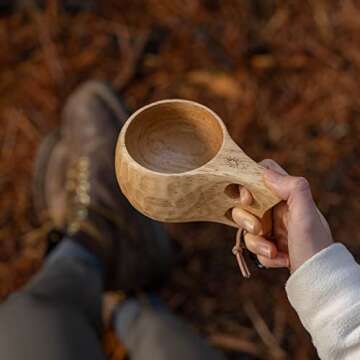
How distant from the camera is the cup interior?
65cm

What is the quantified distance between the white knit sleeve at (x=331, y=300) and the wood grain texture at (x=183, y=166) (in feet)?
0.25

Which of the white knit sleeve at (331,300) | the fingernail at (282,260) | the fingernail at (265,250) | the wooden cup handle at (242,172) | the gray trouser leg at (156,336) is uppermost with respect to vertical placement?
the wooden cup handle at (242,172)

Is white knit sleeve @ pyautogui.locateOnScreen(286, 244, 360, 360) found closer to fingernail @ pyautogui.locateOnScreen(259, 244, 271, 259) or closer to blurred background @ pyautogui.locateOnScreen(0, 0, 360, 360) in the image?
fingernail @ pyautogui.locateOnScreen(259, 244, 271, 259)

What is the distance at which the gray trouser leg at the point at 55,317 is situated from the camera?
899 millimetres

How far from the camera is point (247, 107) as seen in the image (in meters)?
1.29

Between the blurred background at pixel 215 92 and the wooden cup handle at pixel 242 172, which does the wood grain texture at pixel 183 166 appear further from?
the blurred background at pixel 215 92

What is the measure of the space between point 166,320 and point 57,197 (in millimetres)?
376

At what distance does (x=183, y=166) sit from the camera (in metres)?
0.67

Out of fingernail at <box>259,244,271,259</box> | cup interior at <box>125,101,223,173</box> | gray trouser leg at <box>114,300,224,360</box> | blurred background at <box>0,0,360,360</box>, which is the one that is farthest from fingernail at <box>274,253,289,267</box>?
blurred background at <box>0,0,360,360</box>

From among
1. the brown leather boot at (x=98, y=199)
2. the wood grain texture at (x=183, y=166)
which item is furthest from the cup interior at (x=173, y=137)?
the brown leather boot at (x=98, y=199)

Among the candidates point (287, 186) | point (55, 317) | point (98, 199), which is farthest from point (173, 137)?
point (98, 199)

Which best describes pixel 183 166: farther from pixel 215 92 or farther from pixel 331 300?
pixel 215 92

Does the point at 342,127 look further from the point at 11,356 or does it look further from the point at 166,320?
the point at 11,356

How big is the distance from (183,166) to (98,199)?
578 mm
